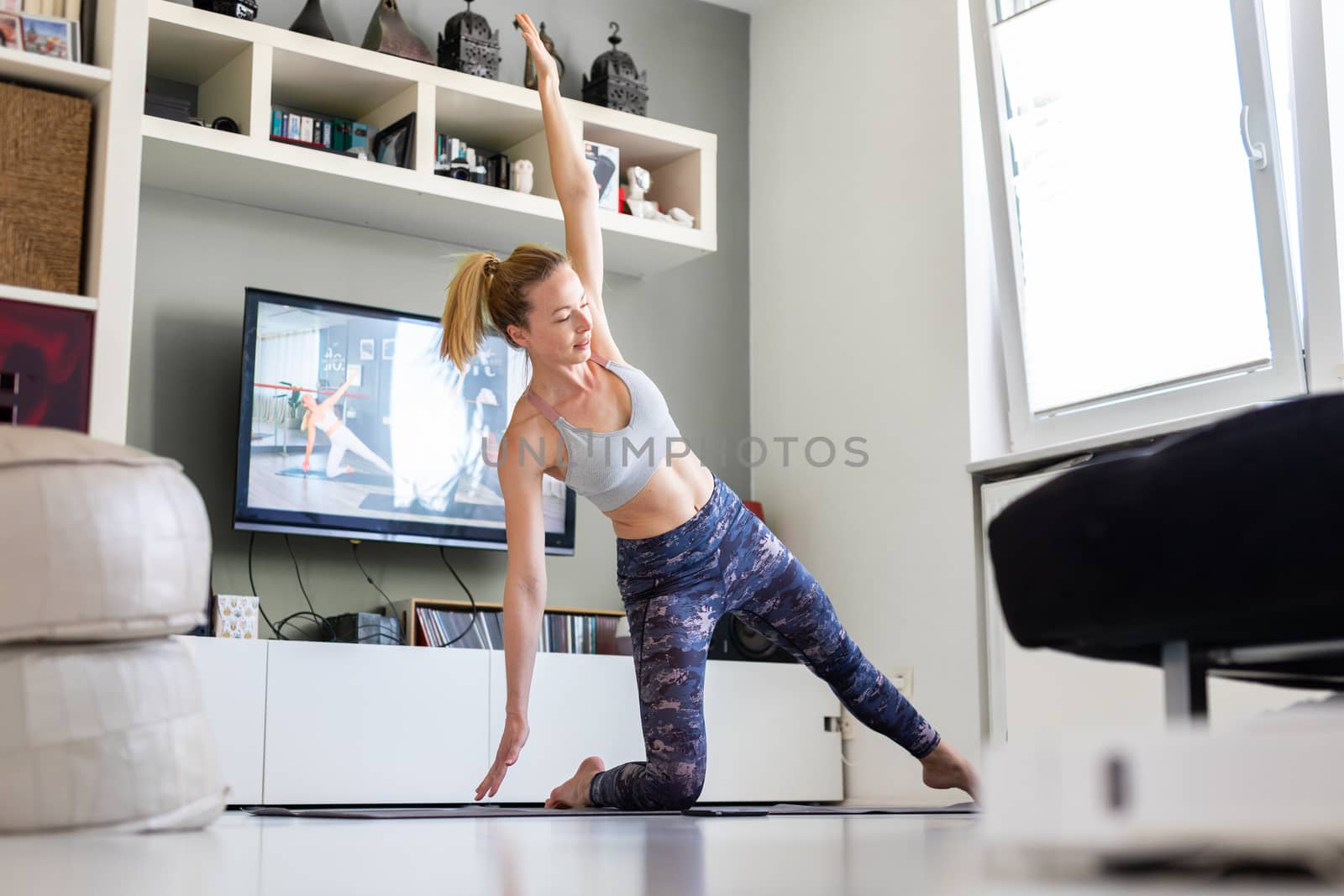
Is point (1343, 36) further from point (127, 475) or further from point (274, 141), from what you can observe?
point (127, 475)

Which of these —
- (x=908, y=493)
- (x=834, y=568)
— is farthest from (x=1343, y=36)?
(x=834, y=568)

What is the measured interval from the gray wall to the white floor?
2.39m

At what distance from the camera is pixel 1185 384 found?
3645 mm

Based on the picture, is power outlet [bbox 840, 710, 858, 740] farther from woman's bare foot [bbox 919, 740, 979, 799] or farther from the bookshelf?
woman's bare foot [bbox 919, 740, 979, 799]

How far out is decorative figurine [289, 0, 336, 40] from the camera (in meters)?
4.07

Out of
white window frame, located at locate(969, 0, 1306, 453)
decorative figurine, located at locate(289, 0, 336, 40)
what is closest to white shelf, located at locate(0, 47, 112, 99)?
decorative figurine, located at locate(289, 0, 336, 40)

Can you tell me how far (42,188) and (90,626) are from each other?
5.13 ft

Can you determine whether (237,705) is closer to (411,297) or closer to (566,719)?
(566,719)

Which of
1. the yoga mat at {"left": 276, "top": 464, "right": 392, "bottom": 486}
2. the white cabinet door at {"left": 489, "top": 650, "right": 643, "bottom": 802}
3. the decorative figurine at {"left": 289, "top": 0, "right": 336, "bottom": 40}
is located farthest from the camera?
the decorative figurine at {"left": 289, "top": 0, "right": 336, "bottom": 40}

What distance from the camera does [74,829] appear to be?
1.24 metres

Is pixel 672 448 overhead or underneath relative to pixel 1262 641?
overhead

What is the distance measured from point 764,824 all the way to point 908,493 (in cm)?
235

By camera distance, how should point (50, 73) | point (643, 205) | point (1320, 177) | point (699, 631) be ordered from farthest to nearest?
point (643, 205)
point (1320, 177)
point (699, 631)
point (50, 73)

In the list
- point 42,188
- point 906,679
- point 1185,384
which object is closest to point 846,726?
point 906,679
